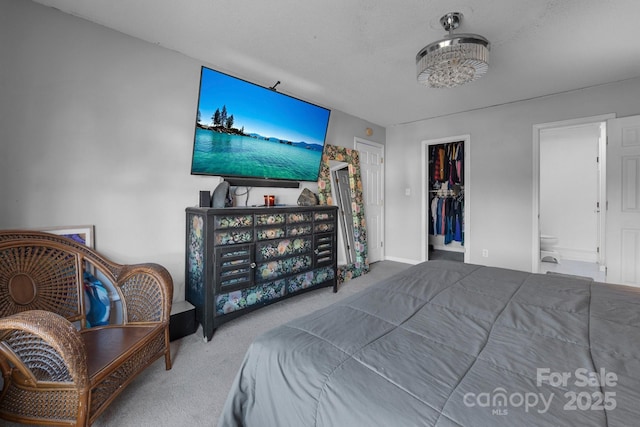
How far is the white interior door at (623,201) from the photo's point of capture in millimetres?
2928

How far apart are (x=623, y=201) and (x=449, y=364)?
12.1 feet

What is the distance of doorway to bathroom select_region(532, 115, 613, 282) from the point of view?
181 inches

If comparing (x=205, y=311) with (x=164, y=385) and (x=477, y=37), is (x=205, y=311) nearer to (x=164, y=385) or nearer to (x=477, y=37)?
(x=164, y=385)

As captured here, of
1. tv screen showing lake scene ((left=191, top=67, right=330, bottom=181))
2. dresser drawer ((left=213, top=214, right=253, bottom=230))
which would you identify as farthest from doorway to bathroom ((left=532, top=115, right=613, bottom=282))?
dresser drawer ((left=213, top=214, right=253, bottom=230))

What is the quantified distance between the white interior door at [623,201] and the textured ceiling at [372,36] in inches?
23.6

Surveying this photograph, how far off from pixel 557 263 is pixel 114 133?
6.18 meters

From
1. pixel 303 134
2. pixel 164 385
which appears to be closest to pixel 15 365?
pixel 164 385

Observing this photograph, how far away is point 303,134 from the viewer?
325cm

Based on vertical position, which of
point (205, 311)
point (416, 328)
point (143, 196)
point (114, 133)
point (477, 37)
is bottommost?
point (205, 311)

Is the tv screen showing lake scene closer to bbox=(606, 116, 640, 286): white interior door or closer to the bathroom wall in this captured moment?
bbox=(606, 116, 640, 286): white interior door

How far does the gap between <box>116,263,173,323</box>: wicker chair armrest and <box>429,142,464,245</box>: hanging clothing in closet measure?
4.44m

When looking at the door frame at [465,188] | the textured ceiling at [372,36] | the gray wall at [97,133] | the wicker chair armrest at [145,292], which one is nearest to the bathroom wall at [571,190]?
the door frame at [465,188]

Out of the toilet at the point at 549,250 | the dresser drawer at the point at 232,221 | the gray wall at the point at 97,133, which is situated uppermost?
the gray wall at the point at 97,133

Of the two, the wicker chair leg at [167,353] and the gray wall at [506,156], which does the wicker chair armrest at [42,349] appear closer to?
the wicker chair leg at [167,353]
